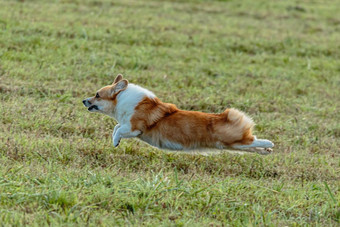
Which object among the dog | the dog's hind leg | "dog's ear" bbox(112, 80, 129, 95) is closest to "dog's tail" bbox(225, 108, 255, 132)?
the dog

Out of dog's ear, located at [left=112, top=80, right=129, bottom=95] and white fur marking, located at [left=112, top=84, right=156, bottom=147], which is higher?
dog's ear, located at [left=112, top=80, right=129, bottom=95]

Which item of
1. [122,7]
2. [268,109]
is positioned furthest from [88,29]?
[268,109]

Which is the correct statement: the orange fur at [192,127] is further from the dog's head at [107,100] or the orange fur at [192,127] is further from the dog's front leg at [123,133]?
the dog's head at [107,100]

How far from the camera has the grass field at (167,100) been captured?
4672 mm

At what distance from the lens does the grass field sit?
467 cm

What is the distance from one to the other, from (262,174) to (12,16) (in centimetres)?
771

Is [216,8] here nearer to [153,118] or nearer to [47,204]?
[153,118]

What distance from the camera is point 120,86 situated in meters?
6.34

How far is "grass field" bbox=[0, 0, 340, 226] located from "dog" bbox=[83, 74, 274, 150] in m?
0.27

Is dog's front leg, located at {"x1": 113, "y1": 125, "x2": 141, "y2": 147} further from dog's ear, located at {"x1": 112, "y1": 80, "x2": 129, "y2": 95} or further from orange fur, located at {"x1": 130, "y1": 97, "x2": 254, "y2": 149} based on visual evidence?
dog's ear, located at {"x1": 112, "y1": 80, "x2": 129, "y2": 95}

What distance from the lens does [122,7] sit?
14.4m

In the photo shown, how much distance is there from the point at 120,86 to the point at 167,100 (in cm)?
222

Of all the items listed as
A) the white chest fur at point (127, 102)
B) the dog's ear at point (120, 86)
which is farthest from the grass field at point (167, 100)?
the dog's ear at point (120, 86)

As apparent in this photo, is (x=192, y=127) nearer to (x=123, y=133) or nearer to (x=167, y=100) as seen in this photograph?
(x=123, y=133)
